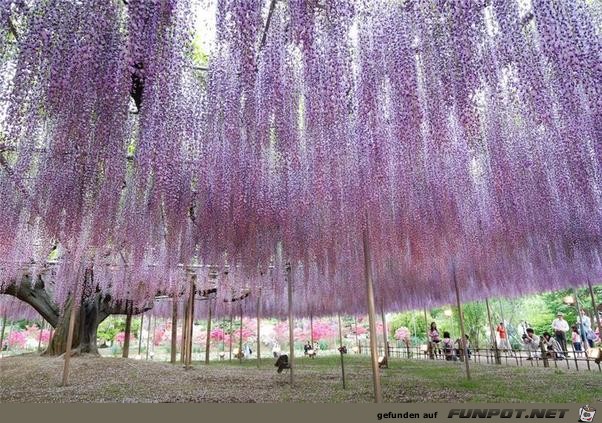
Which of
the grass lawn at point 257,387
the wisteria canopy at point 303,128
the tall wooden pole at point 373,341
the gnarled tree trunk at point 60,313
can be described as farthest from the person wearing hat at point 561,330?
the gnarled tree trunk at point 60,313

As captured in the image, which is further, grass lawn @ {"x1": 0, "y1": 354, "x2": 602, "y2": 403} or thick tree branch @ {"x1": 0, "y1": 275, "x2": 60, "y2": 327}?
thick tree branch @ {"x1": 0, "y1": 275, "x2": 60, "y2": 327}

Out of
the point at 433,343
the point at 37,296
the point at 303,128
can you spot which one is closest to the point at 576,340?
the point at 433,343

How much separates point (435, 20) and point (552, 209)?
5012 mm

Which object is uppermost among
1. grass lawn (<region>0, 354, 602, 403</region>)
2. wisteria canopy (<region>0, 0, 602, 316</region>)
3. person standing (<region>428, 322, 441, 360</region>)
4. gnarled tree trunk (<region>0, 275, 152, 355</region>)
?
wisteria canopy (<region>0, 0, 602, 316</region>)

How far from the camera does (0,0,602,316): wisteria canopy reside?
3426 mm

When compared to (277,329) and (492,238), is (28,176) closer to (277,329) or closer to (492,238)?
(492,238)

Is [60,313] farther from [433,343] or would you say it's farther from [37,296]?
[433,343]

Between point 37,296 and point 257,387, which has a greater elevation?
point 37,296

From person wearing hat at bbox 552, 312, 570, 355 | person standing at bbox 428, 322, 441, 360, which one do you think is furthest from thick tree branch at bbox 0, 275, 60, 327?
person wearing hat at bbox 552, 312, 570, 355

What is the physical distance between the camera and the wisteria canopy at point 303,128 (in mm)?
3426

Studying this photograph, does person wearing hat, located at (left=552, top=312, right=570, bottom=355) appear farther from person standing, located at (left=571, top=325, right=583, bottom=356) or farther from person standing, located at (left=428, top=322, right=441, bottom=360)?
person standing, located at (left=428, top=322, right=441, bottom=360)

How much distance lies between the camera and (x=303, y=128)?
538cm

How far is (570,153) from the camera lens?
17.6ft

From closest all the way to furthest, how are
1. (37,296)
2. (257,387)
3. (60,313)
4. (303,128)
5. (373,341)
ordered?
(373,341) < (303,128) < (257,387) < (60,313) < (37,296)
